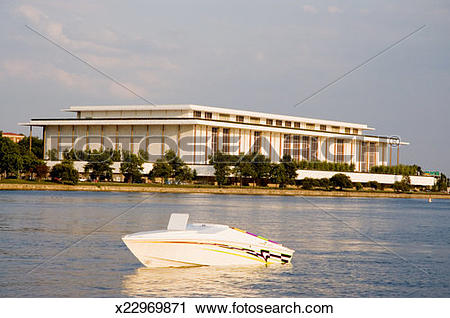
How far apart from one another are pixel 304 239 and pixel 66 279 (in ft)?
61.4

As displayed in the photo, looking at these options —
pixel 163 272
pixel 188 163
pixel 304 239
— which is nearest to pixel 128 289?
Answer: pixel 163 272

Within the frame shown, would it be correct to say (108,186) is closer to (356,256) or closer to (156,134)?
(156,134)

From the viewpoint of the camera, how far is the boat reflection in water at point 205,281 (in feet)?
67.9

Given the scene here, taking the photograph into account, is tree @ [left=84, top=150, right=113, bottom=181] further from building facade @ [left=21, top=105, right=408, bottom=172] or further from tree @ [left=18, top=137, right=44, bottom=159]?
tree @ [left=18, top=137, right=44, bottom=159]

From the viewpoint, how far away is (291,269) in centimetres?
2573

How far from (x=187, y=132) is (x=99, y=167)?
2208 cm

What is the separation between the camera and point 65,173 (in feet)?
348

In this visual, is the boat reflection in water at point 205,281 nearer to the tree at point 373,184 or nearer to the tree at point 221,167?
the tree at point 221,167

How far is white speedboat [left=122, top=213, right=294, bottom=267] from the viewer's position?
2364 centimetres

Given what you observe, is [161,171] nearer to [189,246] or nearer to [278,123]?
[278,123]

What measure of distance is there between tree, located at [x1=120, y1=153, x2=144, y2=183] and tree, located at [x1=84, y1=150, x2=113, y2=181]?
98.8 inches

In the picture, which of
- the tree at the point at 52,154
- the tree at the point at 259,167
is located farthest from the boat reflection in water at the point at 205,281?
the tree at the point at 52,154
